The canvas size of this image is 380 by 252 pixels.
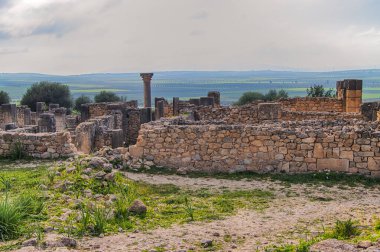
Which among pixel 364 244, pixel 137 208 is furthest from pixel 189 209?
pixel 364 244

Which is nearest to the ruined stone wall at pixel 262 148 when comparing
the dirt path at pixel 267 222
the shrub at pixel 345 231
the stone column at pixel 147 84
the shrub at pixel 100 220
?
the dirt path at pixel 267 222

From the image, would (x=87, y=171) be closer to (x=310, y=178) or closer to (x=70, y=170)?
(x=70, y=170)

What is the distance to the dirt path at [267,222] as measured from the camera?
23.2ft

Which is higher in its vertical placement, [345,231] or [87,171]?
[87,171]

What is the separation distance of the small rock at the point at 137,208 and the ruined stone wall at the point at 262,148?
15.7 ft

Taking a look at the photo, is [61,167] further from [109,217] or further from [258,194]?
[258,194]

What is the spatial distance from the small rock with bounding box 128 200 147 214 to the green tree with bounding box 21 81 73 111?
46.0m

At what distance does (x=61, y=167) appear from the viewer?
11195mm

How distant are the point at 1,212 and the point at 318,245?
449 cm

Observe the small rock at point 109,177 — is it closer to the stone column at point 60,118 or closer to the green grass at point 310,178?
the green grass at point 310,178

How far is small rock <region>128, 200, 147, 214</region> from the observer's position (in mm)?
8688

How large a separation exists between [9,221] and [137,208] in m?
2.27

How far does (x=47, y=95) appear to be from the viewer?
55031 mm

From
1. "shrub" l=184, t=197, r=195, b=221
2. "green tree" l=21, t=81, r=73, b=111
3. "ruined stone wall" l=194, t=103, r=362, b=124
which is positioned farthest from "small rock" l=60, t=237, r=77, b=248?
"green tree" l=21, t=81, r=73, b=111
